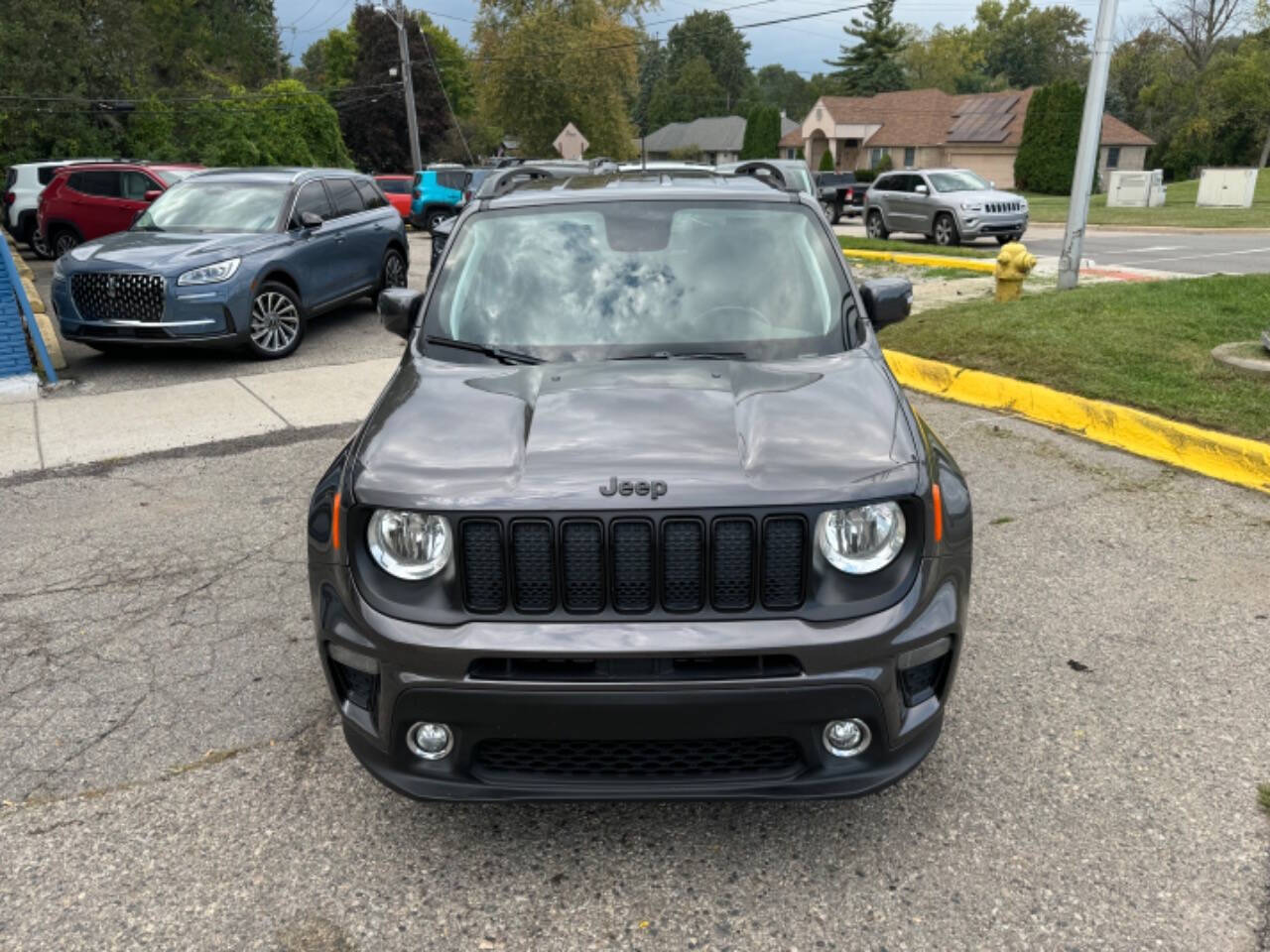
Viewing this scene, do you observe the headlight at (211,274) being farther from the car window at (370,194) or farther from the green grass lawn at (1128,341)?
the green grass lawn at (1128,341)

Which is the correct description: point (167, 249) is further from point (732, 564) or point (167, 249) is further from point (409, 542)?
point (732, 564)

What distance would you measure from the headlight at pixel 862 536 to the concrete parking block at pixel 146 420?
5669mm


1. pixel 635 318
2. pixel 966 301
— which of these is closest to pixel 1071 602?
pixel 635 318

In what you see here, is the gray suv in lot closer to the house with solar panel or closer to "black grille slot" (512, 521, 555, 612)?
"black grille slot" (512, 521, 555, 612)

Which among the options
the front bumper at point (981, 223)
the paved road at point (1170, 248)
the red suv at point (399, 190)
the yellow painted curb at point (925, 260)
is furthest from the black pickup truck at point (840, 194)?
the red suv at point (399, 190)

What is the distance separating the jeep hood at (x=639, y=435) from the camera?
252 cm

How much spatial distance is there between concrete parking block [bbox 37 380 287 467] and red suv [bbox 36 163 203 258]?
29.4 ft

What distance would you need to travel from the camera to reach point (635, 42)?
54562 millimetres

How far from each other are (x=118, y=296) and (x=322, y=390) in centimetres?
204

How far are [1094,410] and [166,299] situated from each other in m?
7.48

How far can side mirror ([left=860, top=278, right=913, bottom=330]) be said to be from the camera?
157 inches

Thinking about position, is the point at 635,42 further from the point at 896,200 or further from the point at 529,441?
the point at 529,441

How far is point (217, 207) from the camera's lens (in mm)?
10086

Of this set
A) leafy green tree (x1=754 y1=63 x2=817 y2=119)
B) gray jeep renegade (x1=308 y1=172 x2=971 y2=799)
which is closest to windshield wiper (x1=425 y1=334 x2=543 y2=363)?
gray jeep renegade (x1=308 y1=172 x2=971 y2=799)
